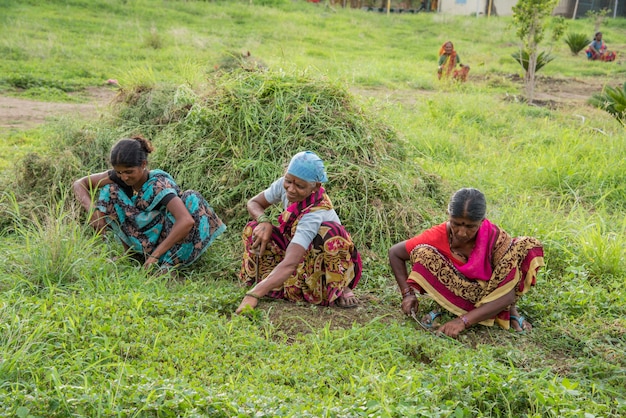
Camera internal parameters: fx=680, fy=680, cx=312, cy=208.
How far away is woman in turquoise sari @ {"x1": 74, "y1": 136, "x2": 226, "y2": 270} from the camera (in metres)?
4.35

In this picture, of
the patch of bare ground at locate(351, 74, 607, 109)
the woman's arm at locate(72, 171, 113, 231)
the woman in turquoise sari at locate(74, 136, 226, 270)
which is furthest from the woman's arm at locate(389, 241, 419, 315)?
the patch of bare ground at locate(351, 74, 607, 109)

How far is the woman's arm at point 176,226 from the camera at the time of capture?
171 inches

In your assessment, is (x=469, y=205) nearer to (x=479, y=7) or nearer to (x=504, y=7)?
(x=479, y=7)

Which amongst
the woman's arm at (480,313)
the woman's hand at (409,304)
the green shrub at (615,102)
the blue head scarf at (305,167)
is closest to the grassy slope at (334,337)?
the woman's arm at (480,313)

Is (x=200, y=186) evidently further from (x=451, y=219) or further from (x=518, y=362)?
(x=518, y=362)

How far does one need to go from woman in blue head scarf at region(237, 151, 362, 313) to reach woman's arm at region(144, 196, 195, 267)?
42 cm

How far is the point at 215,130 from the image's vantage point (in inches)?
213

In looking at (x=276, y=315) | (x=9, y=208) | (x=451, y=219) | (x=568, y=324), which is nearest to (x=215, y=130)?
(x=9, y=208)

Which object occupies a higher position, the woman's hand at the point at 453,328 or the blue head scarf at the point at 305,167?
the blue head scarf at the point at 305,167

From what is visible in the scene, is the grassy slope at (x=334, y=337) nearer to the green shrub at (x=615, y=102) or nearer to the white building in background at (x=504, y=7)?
the green shrub at (x=615, y=102)

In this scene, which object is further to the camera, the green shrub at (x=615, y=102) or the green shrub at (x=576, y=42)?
the green shrub at (x=576, y=42)

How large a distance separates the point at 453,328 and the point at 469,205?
69 centimetres

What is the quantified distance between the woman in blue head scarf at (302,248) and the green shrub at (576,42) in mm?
16564

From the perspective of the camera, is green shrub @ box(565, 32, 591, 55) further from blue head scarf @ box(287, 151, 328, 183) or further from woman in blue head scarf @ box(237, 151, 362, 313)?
blue head scarf @ box(287, 151, 328, 183)
